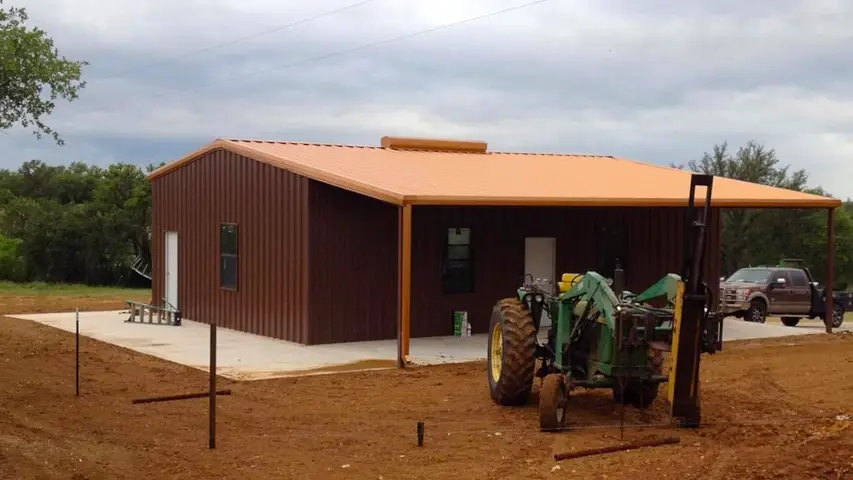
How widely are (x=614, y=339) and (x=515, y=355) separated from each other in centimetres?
159

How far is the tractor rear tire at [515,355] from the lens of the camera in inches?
394

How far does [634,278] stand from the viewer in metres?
20.6

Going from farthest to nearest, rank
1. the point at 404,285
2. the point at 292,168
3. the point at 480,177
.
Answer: the point at 480,177
the point at 292,168
the point at 404,285

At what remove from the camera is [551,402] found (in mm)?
8992

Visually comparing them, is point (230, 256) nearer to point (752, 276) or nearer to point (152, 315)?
point (152, 315)


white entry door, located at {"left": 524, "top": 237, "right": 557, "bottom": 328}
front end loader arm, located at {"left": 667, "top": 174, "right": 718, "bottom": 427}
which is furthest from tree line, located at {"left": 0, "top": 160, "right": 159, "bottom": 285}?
front end loader arm, located at {"left": 667, "top": 174, "right": 718, "bottom": 427}

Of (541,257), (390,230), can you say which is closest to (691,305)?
(390,230)

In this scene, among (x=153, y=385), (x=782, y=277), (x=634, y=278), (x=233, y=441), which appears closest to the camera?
(x=233, y=441)

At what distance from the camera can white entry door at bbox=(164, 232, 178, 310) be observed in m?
21.8

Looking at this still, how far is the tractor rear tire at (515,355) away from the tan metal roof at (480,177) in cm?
417

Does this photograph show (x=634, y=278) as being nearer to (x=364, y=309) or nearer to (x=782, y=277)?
(x=782, y=277)

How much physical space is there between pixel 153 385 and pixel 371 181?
4.81 meters

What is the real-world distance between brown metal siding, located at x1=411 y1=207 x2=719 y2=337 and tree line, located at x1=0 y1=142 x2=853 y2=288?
936 inches

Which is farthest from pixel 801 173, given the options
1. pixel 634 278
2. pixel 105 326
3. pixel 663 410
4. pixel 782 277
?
pixel 663 410
